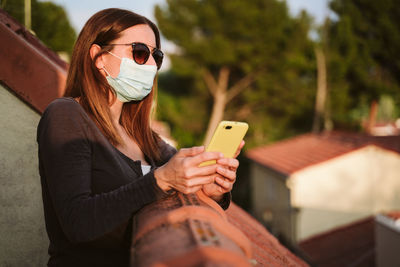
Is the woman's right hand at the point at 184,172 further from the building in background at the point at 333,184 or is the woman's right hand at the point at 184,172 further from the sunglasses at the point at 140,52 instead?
the building in background at the point at 333,184

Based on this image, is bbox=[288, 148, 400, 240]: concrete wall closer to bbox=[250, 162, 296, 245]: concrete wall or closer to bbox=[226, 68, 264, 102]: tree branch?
bbox=[250, 162, 296, 245]: concrete wall

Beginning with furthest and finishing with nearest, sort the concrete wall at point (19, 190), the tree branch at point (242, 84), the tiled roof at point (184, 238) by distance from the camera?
1. the tree branch at point (242, 84)
2. the concrete wall at point (19, 190)
3. the tiled roof at point (184, 238)

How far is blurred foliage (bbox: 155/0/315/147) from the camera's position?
755 inches

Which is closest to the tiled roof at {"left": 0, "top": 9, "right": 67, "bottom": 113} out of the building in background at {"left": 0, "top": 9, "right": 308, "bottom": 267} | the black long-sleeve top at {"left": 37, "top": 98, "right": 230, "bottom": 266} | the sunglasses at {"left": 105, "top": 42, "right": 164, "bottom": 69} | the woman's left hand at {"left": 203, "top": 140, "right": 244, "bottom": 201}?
the building in background at {"left": 0, "top": 9, "right": 308, "bottom": 267}

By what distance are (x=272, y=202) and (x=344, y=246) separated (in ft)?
14.7

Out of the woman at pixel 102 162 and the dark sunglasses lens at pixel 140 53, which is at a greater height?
the dark sunglasses lens at pixel 140 53

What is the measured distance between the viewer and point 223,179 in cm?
157

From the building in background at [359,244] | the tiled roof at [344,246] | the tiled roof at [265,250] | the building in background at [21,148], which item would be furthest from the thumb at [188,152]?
the tiled roof at [344,246]

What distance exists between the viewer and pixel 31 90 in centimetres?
206

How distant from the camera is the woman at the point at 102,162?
1.19 meters

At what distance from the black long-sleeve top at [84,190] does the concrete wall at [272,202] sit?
13801mm

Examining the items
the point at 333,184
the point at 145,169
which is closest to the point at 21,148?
the point at 145,169

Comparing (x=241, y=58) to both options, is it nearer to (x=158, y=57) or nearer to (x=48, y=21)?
(x=48, y=21)

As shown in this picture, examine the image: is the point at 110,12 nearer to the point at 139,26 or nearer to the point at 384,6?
the point at 139,26
